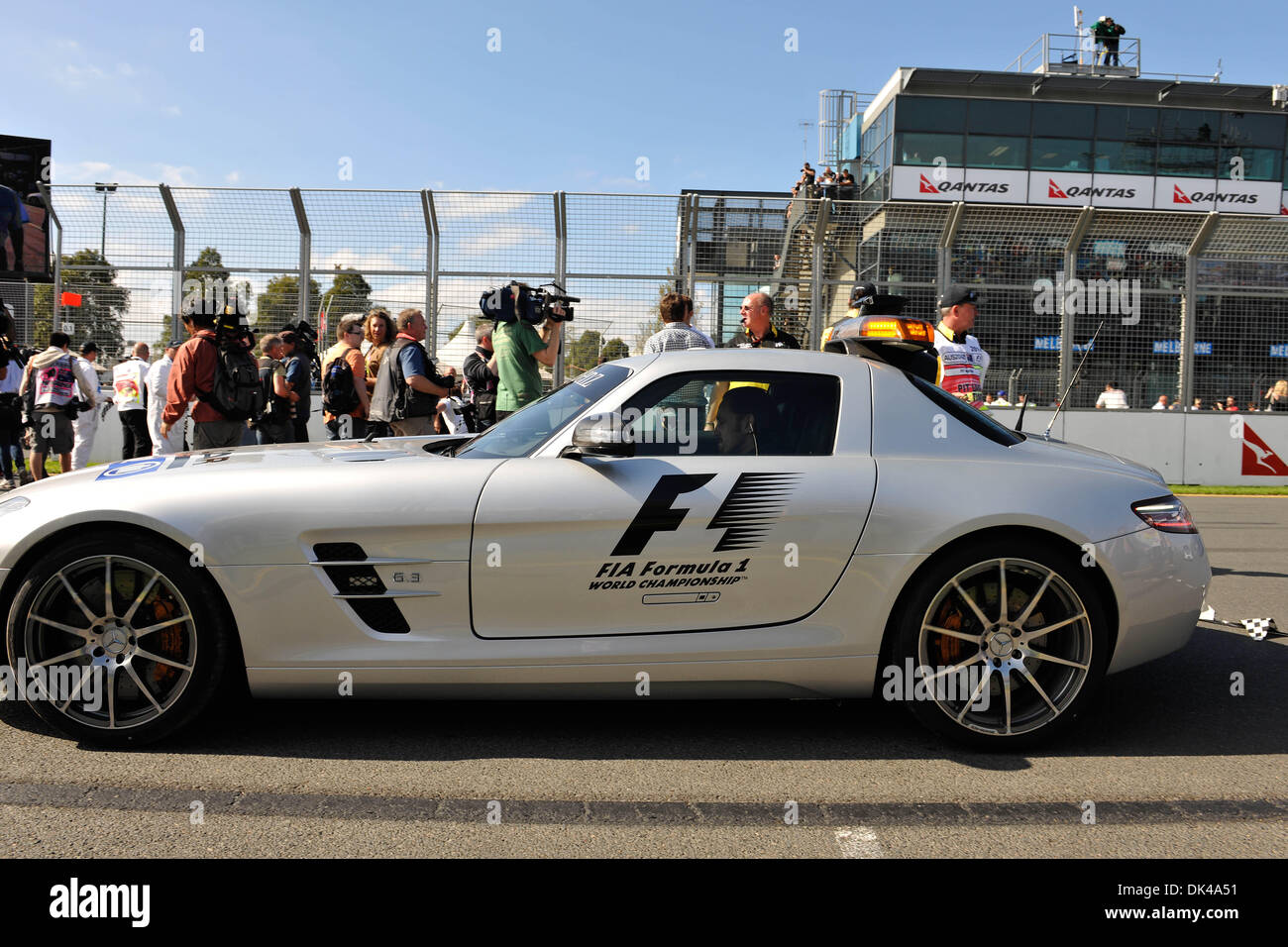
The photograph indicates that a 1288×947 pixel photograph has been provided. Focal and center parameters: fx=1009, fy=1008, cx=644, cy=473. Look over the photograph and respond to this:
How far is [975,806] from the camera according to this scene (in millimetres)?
3064

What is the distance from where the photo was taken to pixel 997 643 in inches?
138

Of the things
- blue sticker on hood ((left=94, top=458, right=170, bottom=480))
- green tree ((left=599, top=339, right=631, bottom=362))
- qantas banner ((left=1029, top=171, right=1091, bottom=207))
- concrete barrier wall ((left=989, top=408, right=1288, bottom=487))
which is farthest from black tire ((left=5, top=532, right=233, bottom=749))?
qantas banner ((left=1029, top=171, right=1091, bottom=207))

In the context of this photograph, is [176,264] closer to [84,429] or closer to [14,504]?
[84,429]

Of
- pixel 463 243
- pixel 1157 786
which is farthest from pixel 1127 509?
pixel 463 243

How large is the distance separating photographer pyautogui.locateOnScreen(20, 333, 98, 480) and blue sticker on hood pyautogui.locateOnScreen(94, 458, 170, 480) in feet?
26.2

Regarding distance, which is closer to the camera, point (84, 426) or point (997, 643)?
point (997, 643)

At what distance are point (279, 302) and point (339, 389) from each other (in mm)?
5929

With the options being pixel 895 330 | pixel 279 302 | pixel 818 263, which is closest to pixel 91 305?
pixel 279 302

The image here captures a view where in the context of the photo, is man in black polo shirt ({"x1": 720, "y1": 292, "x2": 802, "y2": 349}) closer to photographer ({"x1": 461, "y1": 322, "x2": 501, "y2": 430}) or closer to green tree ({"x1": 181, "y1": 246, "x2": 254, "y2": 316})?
photographer ({"x1": 461, "y1": 322, "x2": 501, "y2": 430})

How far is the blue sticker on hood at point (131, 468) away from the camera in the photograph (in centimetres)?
357

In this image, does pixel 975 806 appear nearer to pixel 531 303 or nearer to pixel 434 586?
pixel 434 586

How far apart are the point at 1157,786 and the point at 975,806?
0.67m

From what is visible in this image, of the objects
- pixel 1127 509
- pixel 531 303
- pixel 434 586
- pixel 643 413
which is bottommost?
pixel 434 586

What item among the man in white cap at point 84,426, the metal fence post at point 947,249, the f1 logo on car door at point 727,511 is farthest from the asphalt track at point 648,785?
the metal fence post at point 947,249
